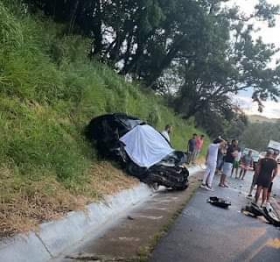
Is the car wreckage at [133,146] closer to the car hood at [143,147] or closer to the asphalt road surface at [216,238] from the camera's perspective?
the car hood at [143,147]

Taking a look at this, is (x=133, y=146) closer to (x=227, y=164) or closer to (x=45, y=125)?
(x=45, y=125)

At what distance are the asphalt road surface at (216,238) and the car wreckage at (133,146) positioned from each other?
162cm

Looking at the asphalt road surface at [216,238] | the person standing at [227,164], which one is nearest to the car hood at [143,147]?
the asphalt road surface at [216,238]

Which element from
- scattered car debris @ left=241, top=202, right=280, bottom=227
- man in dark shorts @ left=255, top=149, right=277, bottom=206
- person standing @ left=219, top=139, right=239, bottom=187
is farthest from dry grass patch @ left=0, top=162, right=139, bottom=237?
person standing @ left=219, top=139, right=239, bottom=187

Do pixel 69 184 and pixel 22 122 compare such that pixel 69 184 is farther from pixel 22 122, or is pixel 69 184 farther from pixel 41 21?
pixel 41 21

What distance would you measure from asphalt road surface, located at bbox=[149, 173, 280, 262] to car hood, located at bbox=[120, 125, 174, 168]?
1.64 meters

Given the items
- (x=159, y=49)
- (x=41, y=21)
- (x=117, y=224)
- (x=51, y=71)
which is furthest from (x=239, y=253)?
(x=159, y=49)

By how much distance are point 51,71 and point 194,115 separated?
3990 cm

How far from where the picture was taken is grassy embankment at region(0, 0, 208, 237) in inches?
268

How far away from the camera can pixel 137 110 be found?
19.5m

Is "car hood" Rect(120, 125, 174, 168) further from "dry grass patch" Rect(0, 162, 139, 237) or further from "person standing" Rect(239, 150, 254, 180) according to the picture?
"person standing" Rect(239, 150, 254, 180)

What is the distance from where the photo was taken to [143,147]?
494 inches

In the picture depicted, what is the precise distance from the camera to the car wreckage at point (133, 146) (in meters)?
12.1

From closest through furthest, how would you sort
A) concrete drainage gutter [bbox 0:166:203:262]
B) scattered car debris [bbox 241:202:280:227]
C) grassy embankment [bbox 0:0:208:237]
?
1. concrete drainage gutter [bbox 0:166:203:262]
2. grassy embankment [bbox 0:0:208:237]
3. scattered car debris [bbox 241:202:280:227]
